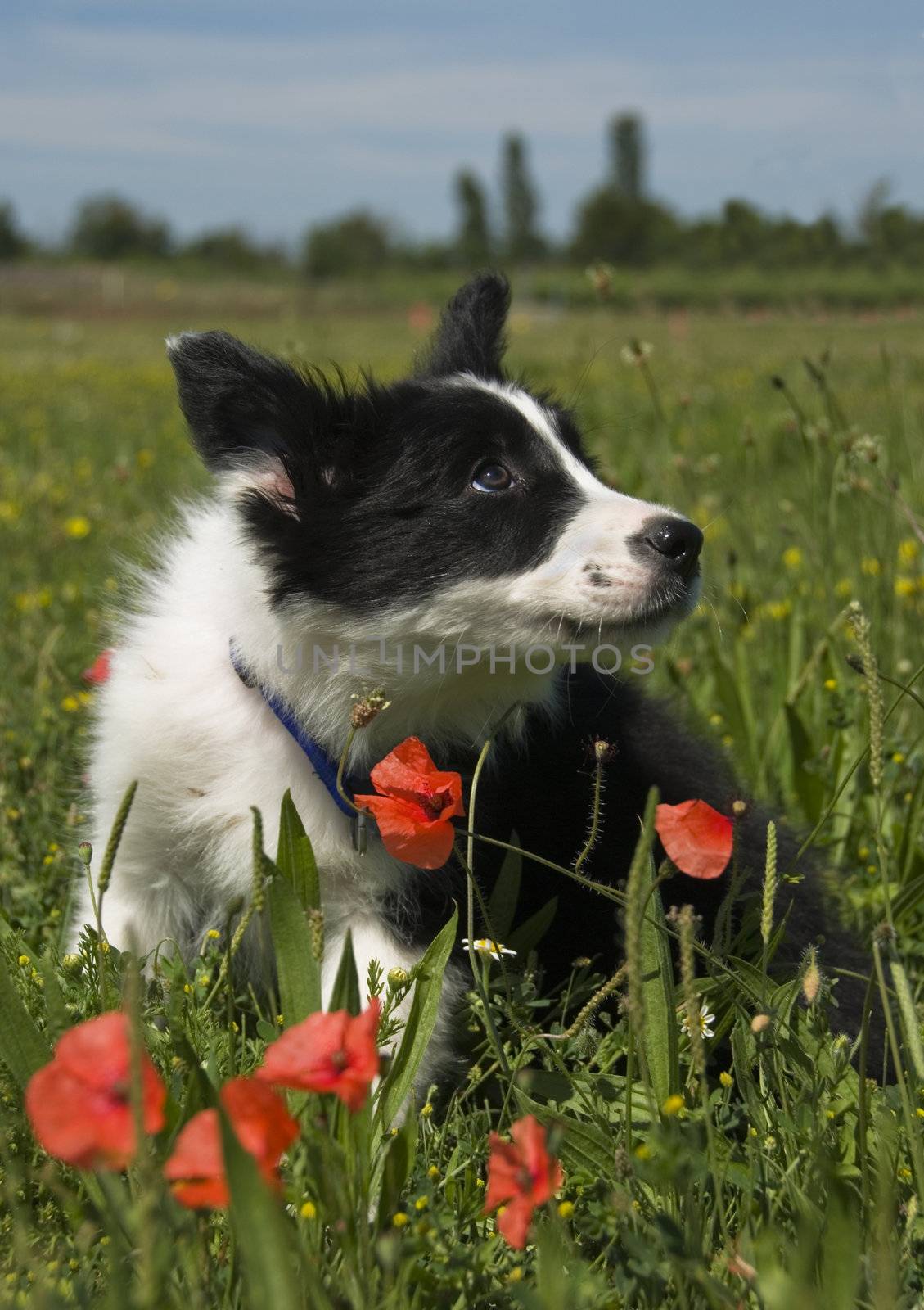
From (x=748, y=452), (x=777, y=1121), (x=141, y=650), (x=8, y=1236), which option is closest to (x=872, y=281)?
(x=748, y=452)

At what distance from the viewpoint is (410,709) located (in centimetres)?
231

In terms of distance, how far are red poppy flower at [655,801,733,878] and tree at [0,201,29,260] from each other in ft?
177

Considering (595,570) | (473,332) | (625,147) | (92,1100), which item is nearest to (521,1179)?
(92,1100)

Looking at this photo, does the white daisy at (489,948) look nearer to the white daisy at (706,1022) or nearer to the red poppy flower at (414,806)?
the red poppy flower at (414,806)

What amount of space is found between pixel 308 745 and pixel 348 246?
178 ft

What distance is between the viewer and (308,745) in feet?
7.30

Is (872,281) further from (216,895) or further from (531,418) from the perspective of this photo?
(216,895)

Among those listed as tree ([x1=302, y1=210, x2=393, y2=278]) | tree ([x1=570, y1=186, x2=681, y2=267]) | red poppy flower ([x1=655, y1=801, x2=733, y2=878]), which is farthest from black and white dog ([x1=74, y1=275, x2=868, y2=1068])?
tree ([x1=302, y1=210, x2=393, y2=278])

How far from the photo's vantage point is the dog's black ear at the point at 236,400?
2061mm

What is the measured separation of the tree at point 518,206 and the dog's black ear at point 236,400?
48483 millimetres

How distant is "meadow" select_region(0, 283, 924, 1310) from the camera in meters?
1.30

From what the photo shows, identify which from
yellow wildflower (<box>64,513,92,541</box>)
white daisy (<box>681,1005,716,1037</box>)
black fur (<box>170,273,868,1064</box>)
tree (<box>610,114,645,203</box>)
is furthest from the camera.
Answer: tree (<box>610,114,645,203</box>)

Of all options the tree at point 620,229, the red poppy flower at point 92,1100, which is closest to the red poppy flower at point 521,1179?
the red poppy flower at point 92,1100

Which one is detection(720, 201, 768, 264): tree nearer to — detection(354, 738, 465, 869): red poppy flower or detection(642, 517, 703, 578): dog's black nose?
detection(642, 517, 703, 578): dog's black nose
